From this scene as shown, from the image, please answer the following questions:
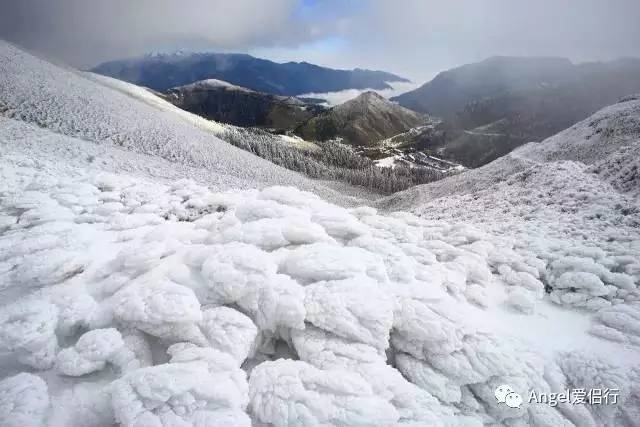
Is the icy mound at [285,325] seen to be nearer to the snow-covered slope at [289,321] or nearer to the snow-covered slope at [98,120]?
the snow-covered slope at [289,321]

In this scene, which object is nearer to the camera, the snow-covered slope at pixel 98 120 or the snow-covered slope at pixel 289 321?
the snow-covered slope at pixel 289 321

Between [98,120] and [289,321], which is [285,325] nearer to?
[289,321]

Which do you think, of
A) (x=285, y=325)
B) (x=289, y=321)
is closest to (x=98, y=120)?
(x=285, y=325)

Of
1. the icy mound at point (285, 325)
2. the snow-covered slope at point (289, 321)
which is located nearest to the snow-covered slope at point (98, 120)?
the snow-covered slope at point (289, 321)

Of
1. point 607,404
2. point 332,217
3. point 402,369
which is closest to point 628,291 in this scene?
point 607,404

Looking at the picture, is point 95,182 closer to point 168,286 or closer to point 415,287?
point 168,286

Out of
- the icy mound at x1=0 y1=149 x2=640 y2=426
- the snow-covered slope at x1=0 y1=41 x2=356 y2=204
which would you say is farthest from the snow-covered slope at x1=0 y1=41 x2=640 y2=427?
the snow-covered slope at x1=0 y1=41 x2=356 y2=204

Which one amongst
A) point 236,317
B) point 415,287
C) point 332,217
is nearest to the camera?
point 236,317
